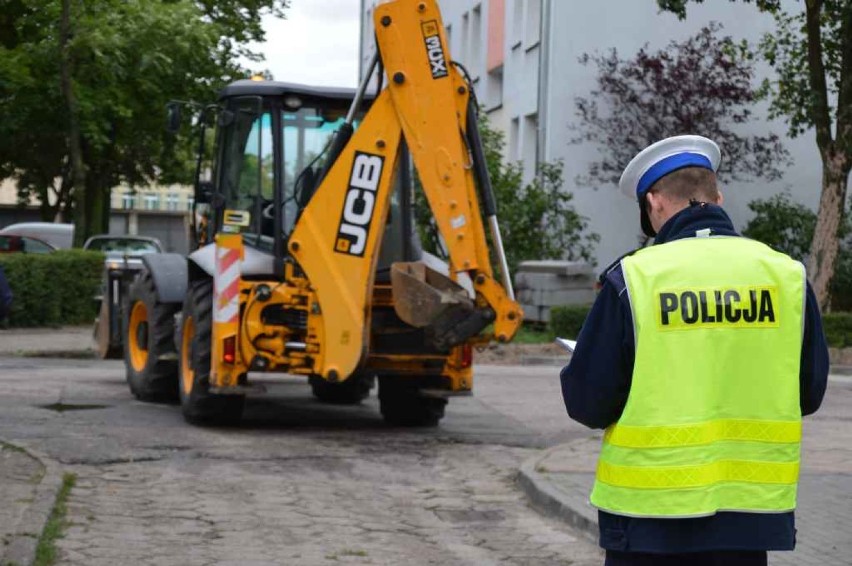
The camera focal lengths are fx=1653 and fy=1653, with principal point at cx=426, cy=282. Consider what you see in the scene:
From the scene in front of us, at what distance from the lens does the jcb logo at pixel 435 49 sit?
12.2 metres

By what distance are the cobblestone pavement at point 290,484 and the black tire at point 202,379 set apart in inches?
5.4

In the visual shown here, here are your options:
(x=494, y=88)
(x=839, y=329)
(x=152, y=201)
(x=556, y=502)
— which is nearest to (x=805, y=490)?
(x=556, y=502)

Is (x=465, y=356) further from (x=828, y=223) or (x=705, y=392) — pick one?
(x=828, y=223)

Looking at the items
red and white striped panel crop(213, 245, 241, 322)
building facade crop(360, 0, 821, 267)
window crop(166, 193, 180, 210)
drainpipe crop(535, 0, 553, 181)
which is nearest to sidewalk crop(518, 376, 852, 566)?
red and white striped panel crop(213, 245, 241, 322)

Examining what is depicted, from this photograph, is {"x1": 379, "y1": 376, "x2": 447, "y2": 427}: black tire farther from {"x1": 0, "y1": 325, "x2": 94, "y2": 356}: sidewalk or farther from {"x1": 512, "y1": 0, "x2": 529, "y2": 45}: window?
{"x1": 512, "y1": 0, "x2": 529, "y2": 45}: window

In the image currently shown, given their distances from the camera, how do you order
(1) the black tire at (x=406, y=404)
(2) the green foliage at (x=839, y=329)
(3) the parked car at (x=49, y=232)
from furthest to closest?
1. (3) the parked car at (x=49, y=232)
2. (2) the green foliage at (x=839, y=329)
3. (1) the black tire at (x=406, y=404)

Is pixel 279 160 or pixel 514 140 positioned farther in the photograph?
pixel 514 140

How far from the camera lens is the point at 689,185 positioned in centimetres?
400

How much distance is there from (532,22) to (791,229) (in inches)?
266

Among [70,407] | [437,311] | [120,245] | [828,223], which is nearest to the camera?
[437,311]

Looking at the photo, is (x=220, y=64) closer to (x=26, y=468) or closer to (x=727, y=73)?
(x=727, y=73)

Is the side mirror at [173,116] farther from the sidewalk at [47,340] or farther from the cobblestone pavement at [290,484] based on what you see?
the sidewalk at [47,340]

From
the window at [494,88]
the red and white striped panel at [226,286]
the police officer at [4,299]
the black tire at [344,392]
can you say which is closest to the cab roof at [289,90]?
the red and white striped panel at [226,286]

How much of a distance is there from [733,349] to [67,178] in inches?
1747
